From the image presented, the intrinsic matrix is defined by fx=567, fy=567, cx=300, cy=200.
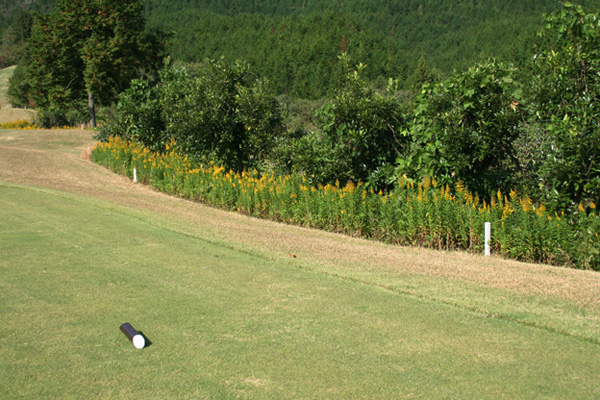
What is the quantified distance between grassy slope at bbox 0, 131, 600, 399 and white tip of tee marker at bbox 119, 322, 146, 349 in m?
0.08

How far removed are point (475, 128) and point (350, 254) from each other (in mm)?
4631

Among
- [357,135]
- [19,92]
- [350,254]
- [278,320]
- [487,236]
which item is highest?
[19,92]

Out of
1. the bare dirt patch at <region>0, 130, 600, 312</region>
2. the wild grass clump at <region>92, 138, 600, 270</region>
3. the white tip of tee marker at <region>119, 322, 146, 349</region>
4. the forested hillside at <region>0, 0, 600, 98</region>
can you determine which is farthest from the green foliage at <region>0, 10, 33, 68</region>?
the white tip of tee marker at <region>119, 322, 146, 349</region>

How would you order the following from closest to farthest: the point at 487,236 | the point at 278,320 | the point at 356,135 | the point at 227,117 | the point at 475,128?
the point at 278,320
the point at 487,236
the point at 475,128
the point at 356,135
the point at 227,117

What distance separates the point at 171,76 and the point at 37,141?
14567mm

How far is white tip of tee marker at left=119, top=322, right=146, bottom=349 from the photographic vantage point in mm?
5102

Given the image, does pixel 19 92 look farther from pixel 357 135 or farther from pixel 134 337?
pixel 134 337

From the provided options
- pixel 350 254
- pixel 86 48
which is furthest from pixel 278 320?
pixel 86 48

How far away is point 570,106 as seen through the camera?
10672 millimetres

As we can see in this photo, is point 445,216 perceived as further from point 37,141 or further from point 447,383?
point 37,141

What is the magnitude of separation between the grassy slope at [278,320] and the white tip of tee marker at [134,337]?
0.26ft

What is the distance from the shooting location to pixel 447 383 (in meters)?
4.48

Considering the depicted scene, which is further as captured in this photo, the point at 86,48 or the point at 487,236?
the point at 86,48

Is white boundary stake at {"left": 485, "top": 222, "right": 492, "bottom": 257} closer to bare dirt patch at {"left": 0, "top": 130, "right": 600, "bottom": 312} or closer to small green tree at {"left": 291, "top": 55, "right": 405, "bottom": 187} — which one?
bare dirt patch at {"left": 0, "top": 130, "right": 600, "bottom": 312}
